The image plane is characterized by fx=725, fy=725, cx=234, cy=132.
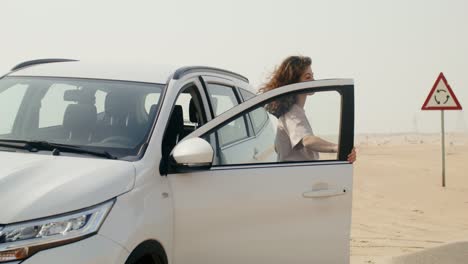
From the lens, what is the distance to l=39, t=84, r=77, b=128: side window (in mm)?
5160

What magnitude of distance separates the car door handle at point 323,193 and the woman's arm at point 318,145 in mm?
294

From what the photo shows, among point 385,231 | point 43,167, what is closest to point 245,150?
point 43,167

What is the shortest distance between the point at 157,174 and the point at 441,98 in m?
13.8

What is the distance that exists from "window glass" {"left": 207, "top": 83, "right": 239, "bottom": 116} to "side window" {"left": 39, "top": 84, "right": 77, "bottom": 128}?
3.68 feet

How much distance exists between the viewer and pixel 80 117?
4.94m

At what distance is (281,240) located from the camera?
484 centimetres

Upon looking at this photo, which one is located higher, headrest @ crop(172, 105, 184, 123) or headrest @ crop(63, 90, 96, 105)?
headrest @ crop(63, 90, 96, 105)

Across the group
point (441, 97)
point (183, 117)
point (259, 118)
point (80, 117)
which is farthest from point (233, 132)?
point (441, 97)

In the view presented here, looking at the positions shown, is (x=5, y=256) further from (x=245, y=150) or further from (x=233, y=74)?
(x=233, y=74)

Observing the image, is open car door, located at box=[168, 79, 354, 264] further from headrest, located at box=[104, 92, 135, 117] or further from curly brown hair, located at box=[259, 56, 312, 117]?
headrest, located at box=[104, 92, 135, 117]

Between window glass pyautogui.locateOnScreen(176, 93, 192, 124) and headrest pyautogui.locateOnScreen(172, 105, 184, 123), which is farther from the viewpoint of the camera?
window glass pyautogui.locateOnScreen(176, 93, 192, 124)

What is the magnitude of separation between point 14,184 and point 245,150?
224 cm

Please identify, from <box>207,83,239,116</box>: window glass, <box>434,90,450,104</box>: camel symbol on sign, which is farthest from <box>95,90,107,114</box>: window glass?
<box>434,90,450,104</box>: camel symbol on sign

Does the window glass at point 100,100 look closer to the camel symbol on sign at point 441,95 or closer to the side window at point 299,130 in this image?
the side window at point 299,130
